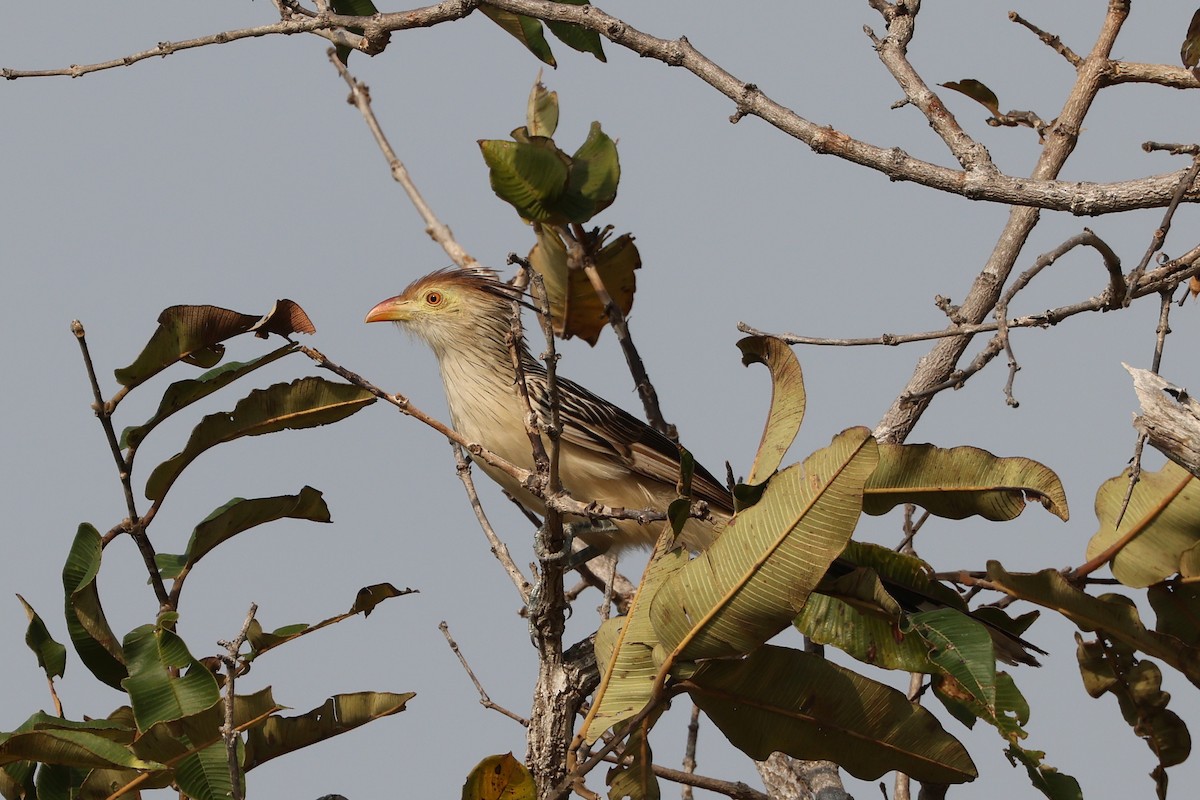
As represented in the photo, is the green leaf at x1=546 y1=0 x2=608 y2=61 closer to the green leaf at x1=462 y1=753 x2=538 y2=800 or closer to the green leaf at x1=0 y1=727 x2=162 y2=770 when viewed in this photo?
the green leaf at x1=462 y1=753 x2=538 y2=800

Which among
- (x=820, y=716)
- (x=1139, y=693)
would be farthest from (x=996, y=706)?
(x=1139, y=693)

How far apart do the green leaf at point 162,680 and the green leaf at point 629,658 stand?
2.96 ft

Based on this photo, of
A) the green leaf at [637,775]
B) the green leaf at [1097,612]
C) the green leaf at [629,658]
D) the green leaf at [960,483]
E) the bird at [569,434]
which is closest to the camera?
the green leaf at [629,658]

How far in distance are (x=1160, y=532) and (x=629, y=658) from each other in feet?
4.60

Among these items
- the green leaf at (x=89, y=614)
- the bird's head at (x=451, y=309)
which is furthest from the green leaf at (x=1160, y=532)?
the bird's head at (x=451, y=309)

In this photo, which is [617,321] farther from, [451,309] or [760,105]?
[451,309]

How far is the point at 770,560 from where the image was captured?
2.60 metres

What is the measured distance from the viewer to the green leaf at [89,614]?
122 inches

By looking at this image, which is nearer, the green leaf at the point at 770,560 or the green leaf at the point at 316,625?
the green leaf at the point at 770,560

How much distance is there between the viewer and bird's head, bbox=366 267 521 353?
19.4 ft

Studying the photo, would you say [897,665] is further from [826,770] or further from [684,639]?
[826,770]

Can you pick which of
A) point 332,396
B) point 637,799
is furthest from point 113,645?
point 637,799

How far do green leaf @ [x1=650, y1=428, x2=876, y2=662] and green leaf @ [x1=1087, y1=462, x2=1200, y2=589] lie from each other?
1.01 metres

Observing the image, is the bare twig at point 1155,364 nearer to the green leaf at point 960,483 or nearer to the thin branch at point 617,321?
the green leaf at point 960,483
